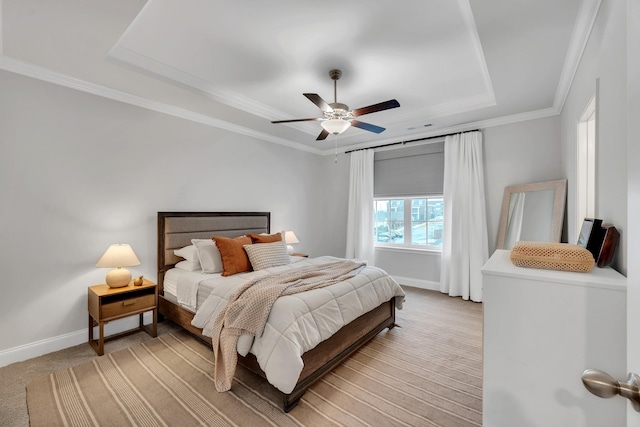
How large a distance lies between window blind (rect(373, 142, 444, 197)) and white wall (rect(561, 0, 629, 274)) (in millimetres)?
2405

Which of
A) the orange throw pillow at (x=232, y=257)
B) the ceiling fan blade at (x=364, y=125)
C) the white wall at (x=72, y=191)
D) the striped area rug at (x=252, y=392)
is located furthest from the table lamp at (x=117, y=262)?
the ceiling fan blade at (x=364, y=125)

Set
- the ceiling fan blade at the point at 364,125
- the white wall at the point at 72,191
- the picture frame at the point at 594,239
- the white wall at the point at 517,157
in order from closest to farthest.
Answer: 1. the picture frame at the point at 594,239
2. the white wall at the point at 72,191
3. the ceiling fan blade at the point at 364,125
4. the white wall at the point at 517,157

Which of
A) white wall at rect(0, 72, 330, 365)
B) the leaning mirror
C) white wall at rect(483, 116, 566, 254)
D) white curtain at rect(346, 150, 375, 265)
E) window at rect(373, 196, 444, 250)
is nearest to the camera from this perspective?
white wall at rect(0, 72, 330, 365)

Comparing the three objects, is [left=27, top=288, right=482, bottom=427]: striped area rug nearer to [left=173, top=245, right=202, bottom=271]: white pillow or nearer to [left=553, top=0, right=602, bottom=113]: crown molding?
[left=173, top=245, right=202, bottom=271]: white pillow

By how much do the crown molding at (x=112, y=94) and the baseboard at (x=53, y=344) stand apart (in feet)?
8.13

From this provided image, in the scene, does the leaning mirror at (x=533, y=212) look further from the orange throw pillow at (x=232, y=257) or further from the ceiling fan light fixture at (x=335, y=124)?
the orange throw pillow at (x=232, y=257)

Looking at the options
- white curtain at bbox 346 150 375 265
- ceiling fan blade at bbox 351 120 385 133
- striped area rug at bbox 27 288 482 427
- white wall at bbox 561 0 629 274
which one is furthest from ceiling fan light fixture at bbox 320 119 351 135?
white curtain at bbox 346 150 375 265

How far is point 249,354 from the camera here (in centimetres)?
217

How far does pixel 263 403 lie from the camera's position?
196 cm

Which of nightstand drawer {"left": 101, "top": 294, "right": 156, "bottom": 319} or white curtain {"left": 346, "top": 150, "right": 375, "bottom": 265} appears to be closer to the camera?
nightstand drawer {"left": 101, "top": 294, "right": 156, "bottom": 319}

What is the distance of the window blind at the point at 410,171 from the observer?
4574 millimetres

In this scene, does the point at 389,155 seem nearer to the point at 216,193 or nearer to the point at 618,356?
the point at 216,193

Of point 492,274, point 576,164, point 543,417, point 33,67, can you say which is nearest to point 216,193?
A: point 33,67

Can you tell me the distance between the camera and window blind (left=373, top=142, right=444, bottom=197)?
15.0ft
